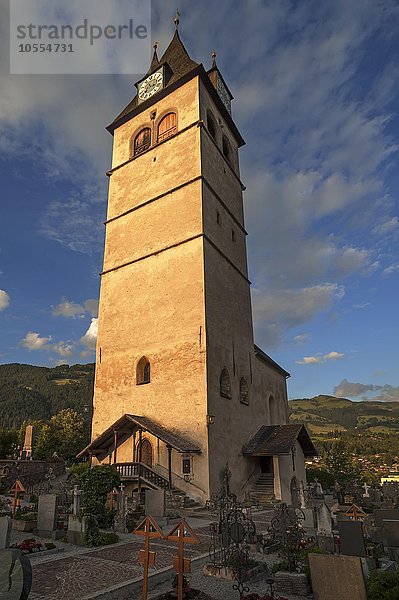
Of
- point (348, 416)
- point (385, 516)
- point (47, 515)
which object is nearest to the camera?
point (385, 516)

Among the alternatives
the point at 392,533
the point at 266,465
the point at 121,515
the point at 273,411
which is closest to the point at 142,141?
the point at 273,411

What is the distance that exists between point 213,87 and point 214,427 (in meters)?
22.5

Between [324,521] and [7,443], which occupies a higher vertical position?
[7,443]

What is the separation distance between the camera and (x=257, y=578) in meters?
7.69

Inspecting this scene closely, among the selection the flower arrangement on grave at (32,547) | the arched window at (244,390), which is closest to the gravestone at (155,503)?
the flower arrangement on grave at (32,547)

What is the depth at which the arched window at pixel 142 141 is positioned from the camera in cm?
2852

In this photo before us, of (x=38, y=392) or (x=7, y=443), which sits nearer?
(x=7, y=443)

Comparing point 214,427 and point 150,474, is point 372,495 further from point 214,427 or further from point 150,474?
point 150,474

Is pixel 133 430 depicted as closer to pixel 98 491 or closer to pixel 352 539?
pixel 98 491

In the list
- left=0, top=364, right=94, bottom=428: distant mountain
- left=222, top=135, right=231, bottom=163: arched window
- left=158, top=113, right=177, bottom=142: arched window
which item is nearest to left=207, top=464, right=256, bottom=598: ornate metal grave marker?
left=158, top=113, right=177, bottom=142: arched window

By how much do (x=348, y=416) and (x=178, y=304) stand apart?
167 m

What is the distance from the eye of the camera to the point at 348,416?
16862 cm

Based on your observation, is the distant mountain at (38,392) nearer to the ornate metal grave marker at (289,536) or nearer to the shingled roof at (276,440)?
the shingled roof at (276,440)

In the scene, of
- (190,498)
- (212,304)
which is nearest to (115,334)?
(212,304)
